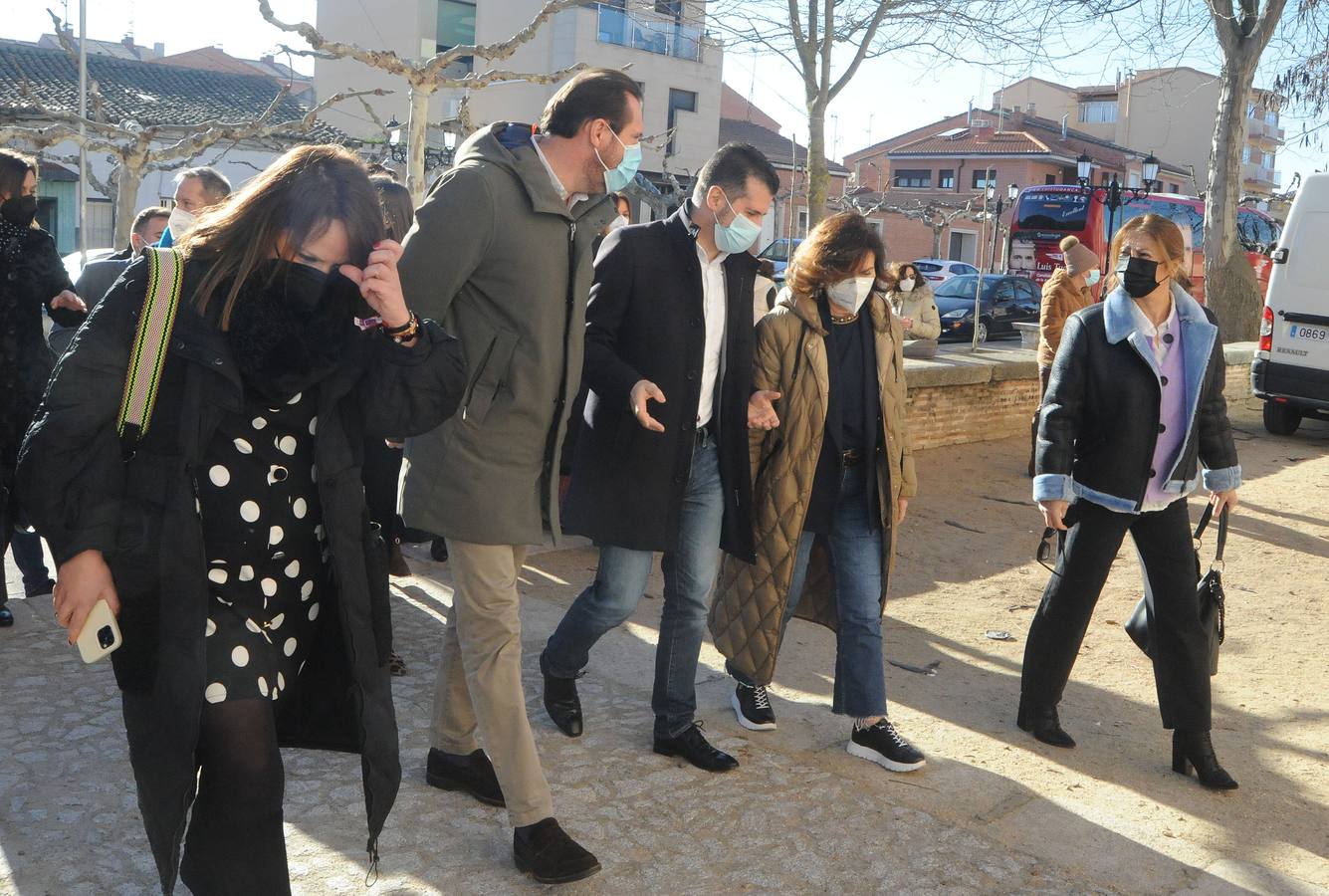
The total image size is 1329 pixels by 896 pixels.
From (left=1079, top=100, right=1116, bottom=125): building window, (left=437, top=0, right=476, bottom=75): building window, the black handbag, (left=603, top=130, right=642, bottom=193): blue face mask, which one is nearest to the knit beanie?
the black handbag

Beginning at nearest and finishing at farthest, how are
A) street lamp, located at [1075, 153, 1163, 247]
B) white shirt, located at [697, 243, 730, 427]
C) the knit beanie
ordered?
white shirt, located at [697, 243, 730, 427] → the knit beanie → street lamp, located at [1075, 153, 1163, 247]

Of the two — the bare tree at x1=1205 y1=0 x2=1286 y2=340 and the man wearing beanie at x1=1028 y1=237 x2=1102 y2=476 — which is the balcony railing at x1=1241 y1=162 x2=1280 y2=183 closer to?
the bare tree at x1=1205 y1=0 x2=1286 y2=340

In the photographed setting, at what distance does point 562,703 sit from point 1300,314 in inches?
446

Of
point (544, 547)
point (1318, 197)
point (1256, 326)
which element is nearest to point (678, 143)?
point (1256, 326)

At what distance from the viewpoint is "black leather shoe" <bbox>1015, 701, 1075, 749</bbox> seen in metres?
4.73

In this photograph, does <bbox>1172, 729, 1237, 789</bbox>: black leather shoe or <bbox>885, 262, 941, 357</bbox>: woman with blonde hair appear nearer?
<bbox>1172, 729, 1237, 789</bbox>: black leather shoe

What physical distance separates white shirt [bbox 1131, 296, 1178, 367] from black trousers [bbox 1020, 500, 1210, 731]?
0.52 meters

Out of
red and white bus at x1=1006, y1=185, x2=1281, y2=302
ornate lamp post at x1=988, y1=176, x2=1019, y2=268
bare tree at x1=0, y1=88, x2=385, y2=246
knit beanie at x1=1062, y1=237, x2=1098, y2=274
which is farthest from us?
red and white bus at x1=1006, y1=185, x2=1281, y2=302

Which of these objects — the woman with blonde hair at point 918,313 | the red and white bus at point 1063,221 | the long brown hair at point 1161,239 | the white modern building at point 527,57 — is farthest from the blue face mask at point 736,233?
the white modern building at point 527,57

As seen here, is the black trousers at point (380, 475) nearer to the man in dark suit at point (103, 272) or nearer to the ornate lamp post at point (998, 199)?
the man in dark suit at point (103, 272)

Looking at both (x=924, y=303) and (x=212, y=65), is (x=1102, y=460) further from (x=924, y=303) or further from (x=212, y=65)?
(x=212, y=65)

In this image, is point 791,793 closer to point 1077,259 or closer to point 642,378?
point 642,378

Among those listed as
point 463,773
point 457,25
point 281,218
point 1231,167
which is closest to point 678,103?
point 457,25

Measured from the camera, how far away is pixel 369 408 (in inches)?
108
